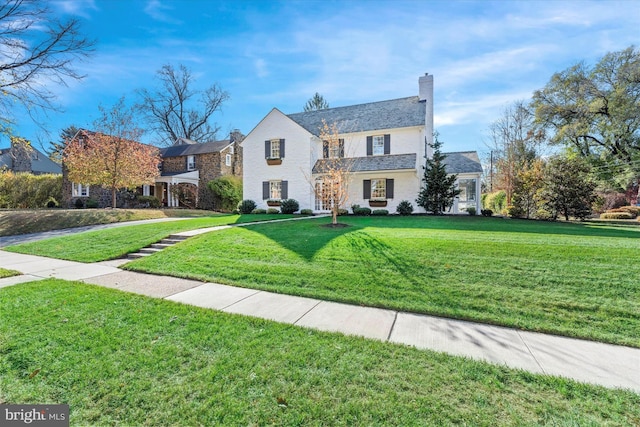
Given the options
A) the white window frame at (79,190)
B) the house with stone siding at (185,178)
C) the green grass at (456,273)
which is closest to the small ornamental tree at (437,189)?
the green grass at (456,273)

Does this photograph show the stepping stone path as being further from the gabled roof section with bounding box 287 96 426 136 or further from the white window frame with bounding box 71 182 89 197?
the white window frame with bounding box 71 182 89 197

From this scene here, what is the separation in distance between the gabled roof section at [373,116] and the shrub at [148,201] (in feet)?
50.1

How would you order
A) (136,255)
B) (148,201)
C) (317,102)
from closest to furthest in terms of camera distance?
(136,255) < (148,201) < (317,102)

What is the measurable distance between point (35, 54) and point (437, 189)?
18912 mm

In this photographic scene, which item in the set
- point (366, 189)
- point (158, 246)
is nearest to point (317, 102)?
point (366, 189)

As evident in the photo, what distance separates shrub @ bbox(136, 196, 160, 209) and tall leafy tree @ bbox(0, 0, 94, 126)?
1589cm

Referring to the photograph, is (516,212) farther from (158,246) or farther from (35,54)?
(35,54)

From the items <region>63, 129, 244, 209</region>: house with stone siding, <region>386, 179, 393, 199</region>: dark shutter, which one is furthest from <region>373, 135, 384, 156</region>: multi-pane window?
<region>63, 129, 244, 209</region>: house with stone siding

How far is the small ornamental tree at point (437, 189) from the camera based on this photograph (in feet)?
52.8

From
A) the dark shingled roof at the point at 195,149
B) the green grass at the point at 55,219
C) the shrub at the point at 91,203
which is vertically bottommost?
the green grass at the point at 55,219

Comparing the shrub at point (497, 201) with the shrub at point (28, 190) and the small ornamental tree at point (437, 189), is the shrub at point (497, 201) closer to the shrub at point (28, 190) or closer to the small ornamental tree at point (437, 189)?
the small ornamental tree at point (437, 189)

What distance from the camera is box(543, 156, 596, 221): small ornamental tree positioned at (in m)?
14.6

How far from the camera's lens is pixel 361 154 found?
1888 cm

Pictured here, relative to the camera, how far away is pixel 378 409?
224 cm
